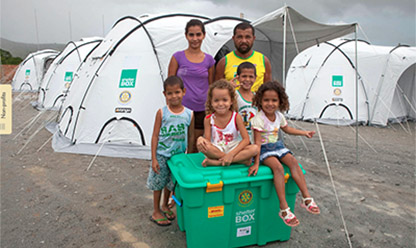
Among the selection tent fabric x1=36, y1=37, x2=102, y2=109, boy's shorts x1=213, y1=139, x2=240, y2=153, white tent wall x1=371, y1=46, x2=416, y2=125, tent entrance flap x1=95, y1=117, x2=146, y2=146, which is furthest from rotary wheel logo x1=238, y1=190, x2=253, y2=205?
tent fabric x1=36, y1=37, x2=102, y2=109

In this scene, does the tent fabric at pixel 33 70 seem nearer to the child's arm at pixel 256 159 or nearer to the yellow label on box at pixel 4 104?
the yellow label on box at pixel 4 104

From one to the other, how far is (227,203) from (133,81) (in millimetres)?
3627

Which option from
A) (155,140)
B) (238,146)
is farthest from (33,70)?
(238,146)

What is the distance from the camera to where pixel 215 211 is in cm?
221

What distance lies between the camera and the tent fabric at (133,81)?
16.7 feet

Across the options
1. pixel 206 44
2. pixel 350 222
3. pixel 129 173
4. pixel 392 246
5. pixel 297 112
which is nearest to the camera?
pixel 392 246

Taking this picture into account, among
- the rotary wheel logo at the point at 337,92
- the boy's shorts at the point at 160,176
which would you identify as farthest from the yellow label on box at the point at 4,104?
the rotary wheel logo at the point at 337,92

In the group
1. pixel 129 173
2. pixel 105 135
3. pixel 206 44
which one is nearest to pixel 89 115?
pixel 105 135

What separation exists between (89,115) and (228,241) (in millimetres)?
4060

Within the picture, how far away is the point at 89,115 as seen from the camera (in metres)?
5.30

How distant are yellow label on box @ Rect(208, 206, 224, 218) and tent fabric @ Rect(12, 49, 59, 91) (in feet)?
63.6

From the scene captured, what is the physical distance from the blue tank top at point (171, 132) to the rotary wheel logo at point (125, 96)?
264cm

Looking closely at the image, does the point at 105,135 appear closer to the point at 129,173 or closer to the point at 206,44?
the point at 129,173

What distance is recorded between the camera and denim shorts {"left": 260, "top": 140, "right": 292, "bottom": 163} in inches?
96.3
